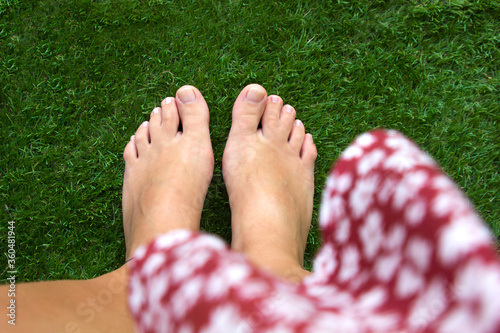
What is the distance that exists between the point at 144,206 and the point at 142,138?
27cm

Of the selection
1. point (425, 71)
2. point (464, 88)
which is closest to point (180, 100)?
point (425, 71)

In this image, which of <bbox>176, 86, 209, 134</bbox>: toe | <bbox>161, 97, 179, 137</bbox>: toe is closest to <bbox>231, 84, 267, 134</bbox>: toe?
<bbox>176, 86, 209, 134</bbox>: toe

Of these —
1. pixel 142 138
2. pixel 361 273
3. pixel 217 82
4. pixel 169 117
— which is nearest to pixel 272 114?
pixel 217 82

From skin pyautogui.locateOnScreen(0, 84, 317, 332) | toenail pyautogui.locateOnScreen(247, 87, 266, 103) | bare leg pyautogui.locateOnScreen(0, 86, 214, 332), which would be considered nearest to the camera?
bare leg pyautogui.locateOnScreen(0, 86, 214, 332)

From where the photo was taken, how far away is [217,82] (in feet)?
4.52

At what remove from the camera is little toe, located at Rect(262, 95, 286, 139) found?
4.50ft

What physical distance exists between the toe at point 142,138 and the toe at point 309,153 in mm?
558

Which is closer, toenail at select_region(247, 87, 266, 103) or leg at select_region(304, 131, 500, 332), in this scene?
leg at select_region(304, 131, 500, 332)

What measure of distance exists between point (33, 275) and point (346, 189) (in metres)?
1.22

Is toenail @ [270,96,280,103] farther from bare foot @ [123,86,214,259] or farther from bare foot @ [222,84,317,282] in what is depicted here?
bare foot @ [123,86,214,259]

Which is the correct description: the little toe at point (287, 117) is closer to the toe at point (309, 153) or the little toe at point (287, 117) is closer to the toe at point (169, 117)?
the toe at point (309, 153)

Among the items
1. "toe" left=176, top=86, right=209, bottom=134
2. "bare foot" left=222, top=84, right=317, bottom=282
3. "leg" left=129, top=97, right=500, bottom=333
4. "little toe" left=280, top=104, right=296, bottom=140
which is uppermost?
"leg" left=129, top=97, right=500, bottom=333

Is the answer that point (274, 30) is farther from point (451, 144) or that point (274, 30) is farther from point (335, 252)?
point (335, 252)

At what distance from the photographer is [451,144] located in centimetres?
138
